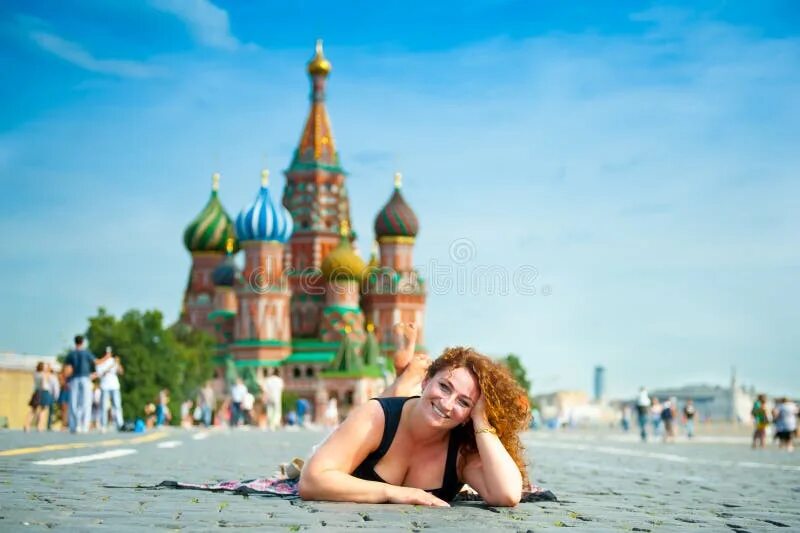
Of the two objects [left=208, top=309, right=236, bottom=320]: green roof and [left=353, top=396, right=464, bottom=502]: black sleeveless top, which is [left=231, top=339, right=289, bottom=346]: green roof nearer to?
[left=208, top=309, right=236, bottom=320]: green roof

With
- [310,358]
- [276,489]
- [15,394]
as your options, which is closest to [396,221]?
[310,358]

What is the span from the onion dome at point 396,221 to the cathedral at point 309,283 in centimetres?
8

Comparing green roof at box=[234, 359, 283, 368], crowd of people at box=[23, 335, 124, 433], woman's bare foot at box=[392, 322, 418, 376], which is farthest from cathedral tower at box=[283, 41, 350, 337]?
woman's bare foot at box=[392, 322, 418, 376]

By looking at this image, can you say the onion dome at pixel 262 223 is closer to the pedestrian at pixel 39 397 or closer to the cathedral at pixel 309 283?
the cathedral at pixel 309 283

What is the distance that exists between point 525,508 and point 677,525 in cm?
94

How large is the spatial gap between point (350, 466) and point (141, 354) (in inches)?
2389

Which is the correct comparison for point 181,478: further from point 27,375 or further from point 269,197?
point 269,197

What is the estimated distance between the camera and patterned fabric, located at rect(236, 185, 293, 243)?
88312 mm

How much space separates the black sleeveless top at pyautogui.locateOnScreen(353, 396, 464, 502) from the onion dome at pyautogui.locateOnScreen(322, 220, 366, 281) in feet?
280

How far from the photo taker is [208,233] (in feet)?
324

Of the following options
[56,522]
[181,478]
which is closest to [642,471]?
[181,478]

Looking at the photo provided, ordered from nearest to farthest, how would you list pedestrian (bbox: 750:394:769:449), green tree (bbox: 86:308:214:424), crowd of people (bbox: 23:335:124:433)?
1. crowd of people (bbox: 23:335:124:433)
2. pedestrian (bbox: 750:394:769:449)
3. green tree (bbox: 86:308:214:424)

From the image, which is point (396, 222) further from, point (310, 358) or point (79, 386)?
point (79, 386)

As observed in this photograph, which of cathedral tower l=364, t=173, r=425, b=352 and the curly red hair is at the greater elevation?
cathedral tower l=364, t=173, r=425, b=352
